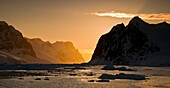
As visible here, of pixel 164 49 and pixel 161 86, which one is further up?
pixel 164 49

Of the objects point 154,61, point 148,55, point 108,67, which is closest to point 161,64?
point 154,61

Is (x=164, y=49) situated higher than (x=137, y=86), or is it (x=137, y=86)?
(x=164, y=49)

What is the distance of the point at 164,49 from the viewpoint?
196 metres

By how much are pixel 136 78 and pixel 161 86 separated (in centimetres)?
1730

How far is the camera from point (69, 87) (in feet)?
182

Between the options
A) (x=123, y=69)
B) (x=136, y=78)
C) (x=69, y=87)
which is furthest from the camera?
(x=123, y=69)

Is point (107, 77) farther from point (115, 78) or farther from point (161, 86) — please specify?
point (161, 86)

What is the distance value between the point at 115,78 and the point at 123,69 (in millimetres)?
40543

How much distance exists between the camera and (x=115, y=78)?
7612cm

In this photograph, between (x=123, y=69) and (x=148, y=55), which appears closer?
(x=123, y=69)

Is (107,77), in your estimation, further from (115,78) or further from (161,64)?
(161,64)

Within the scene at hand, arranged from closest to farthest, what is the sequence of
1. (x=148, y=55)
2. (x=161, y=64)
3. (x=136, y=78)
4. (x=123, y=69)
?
(x=136, y=78)
(x=123, y=69)
(x=161, y=64)
(x=148, y=55)

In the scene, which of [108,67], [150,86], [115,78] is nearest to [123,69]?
[108,67]

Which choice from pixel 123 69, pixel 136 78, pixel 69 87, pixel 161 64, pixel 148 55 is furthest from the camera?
pixel 148 55
